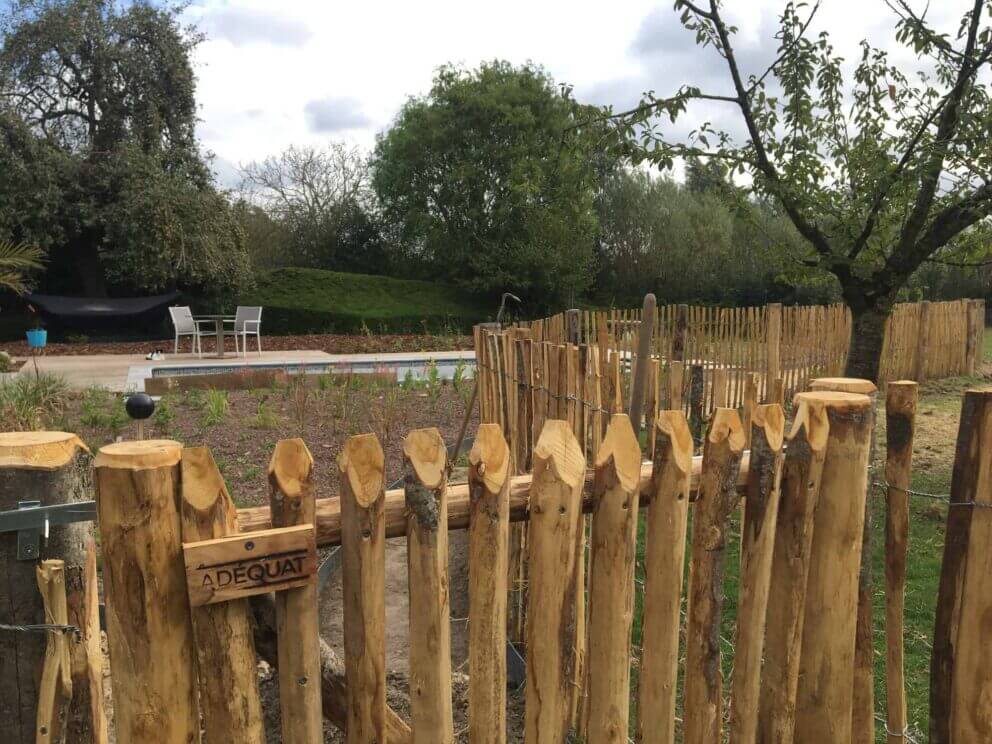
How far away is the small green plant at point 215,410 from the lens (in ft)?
22.8

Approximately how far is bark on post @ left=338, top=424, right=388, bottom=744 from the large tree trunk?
4730mm

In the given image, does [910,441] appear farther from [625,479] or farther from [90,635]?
[90,635]

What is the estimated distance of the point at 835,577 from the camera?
5.87 feet

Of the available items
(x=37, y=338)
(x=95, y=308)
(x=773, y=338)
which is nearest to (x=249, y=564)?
(x=773, y=338)

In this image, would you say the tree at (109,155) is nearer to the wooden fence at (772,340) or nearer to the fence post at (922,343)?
the wooden fence at (772,340)

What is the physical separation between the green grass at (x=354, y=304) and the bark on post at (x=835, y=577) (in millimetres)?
17463


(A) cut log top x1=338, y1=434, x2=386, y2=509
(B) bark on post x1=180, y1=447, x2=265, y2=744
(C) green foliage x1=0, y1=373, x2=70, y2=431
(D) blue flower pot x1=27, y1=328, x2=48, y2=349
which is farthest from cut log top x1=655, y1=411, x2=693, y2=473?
(D) blue flower pot x1=27, y1=328, x2=48, y2=349

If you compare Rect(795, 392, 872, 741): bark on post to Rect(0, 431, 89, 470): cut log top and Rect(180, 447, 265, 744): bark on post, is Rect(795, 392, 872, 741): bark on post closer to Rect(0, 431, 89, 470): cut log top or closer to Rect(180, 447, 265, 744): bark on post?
Rect(180, 447, 265, 744): bark on post

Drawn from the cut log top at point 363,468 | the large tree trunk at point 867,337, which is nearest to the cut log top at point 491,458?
the cut log top at point 363,468

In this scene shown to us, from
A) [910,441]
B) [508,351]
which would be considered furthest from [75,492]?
[508,351]

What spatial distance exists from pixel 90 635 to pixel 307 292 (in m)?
19.8

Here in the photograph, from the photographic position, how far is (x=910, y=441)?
6.27 ft

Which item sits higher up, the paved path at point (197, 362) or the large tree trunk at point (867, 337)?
the large tree trunk at point (867, 337)

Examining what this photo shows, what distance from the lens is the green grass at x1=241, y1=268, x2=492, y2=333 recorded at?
19625 millimetres
